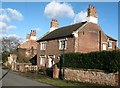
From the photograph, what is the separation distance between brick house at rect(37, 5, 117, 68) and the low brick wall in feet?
27.4

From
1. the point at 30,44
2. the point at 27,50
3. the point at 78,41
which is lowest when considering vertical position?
the point at 27,50

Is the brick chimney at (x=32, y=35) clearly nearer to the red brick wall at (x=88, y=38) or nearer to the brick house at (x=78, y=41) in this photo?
the brick house at (x=78, y=41)

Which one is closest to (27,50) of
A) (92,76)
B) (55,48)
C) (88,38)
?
(55,48)

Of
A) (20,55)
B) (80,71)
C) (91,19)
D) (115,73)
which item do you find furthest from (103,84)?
(20,55)

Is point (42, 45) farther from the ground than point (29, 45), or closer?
closer

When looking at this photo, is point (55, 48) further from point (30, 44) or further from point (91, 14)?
point (30, 44)

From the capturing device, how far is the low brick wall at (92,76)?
834 inches

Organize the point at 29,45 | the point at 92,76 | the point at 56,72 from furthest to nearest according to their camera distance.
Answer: the point at 29,45, the point at 56,72, the point at 92,76

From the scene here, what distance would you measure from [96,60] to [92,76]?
5.80ft

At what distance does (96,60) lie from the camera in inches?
930

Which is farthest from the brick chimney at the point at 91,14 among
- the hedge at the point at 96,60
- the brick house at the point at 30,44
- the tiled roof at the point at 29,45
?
the tiled roof at the point at 29,45

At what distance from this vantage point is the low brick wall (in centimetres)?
2119

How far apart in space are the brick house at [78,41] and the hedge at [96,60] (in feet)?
22.9

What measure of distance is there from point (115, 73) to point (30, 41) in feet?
140
